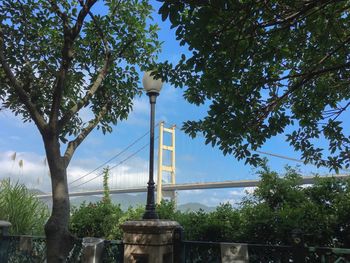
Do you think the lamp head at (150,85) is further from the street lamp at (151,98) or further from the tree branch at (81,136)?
the tree branch at (81,136)

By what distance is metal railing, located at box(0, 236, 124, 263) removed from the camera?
15.2 feet

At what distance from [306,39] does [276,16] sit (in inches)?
38.3

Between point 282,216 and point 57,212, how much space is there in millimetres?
2447

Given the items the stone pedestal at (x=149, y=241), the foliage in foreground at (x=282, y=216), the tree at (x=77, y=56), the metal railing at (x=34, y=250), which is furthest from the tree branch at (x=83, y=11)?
the foliage in foreground at (x=282, y=216)

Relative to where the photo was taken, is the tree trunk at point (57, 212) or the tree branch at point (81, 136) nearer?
the tree trunk at point (57, 212)

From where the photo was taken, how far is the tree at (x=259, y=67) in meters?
2.76

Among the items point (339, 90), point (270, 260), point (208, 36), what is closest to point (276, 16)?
point (208, 36)

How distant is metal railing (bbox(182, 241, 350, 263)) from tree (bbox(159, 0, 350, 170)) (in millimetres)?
881

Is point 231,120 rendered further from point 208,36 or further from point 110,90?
point 110,90

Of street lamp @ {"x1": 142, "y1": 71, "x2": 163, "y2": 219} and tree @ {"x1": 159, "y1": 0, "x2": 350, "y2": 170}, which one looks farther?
street lamp @ {"x1": 142, "y1": 71, "x2": 163, "y2": 219}

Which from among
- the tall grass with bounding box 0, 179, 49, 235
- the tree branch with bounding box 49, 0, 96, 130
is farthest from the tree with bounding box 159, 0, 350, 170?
the tall grass with bounding box 0, 179, 49, 235

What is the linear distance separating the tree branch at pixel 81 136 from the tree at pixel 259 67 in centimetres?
155

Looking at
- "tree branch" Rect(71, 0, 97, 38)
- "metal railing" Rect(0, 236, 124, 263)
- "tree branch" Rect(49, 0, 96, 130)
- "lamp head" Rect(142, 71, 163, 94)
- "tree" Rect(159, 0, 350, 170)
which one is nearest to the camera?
"tree" Rect(159, 0, 350, 170)

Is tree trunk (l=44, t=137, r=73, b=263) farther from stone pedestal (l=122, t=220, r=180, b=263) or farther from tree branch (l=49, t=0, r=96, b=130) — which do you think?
stone pedestal (l=122, t=220, r=180, b=263)
